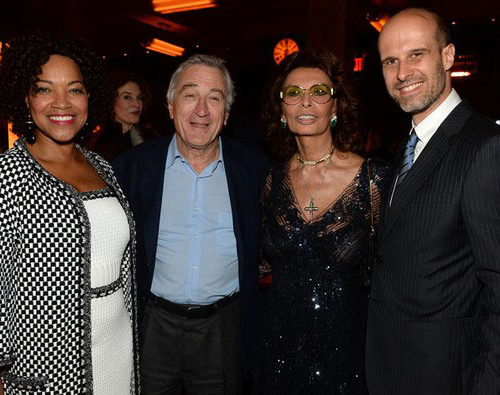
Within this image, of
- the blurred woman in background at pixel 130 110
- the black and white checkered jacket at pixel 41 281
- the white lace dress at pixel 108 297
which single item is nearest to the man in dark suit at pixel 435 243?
the white lace dress at pixel 108 297

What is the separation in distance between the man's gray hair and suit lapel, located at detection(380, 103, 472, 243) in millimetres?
1211

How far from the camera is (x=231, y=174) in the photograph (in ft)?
8.07

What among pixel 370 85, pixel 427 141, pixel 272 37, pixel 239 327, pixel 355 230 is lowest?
pixel 239 327

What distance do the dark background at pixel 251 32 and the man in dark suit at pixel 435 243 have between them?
4555 millimetres

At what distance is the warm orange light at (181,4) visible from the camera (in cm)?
789

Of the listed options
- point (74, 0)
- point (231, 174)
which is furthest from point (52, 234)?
point (74, 0)

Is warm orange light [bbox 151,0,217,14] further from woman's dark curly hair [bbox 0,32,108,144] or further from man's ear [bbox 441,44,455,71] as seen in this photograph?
man's ear [bbox 441,44,455,71]

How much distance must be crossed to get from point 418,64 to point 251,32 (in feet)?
35.0

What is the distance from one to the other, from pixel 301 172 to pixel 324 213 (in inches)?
12.8

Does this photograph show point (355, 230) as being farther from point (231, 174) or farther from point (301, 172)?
point (231, 174)

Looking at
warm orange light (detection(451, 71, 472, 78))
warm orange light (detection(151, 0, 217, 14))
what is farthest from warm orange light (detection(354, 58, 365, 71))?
warm orange light (detection(151, 0, 217, 14))

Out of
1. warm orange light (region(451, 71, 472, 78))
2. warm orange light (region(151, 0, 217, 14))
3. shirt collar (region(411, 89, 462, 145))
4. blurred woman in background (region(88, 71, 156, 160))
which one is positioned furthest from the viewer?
warm orange light (region(451, 71, 472, 78))

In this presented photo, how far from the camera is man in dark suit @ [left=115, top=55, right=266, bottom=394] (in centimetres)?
231

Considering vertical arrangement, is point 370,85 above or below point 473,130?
above
